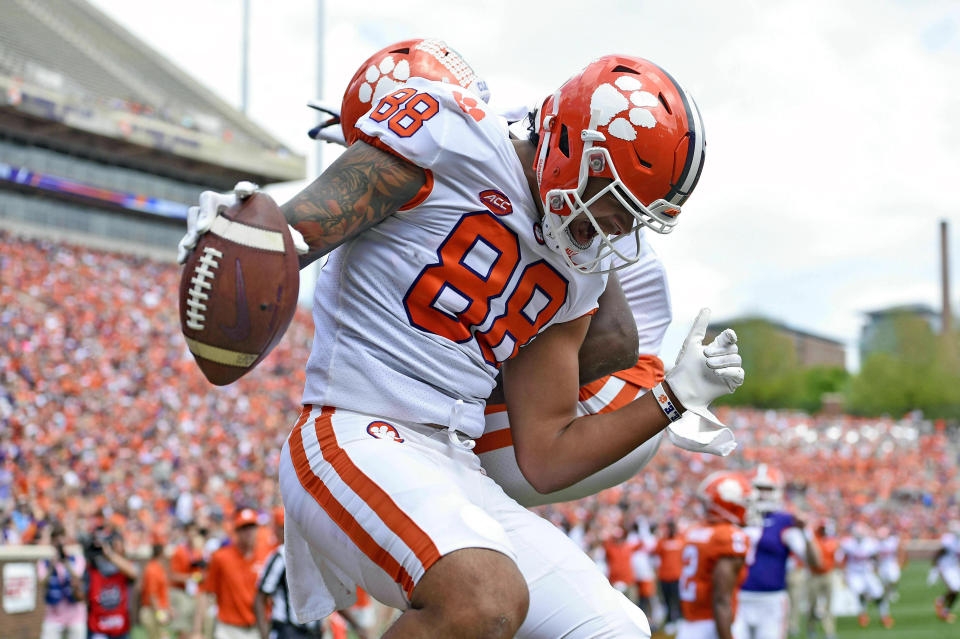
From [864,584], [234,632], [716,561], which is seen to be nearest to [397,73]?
[716,561]

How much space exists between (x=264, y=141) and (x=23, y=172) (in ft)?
41.9

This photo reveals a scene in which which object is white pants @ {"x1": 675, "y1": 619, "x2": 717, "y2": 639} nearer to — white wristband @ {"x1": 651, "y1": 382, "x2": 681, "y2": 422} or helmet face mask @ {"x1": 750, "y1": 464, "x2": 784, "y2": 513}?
helmet face mask @ {"x1": 750, "y1": 464, "x2": 784, "y2": 513}

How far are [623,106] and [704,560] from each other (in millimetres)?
6330

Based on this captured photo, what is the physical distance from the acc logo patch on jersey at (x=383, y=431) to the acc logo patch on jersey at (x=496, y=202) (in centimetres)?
64

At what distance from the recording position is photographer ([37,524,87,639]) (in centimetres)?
1054

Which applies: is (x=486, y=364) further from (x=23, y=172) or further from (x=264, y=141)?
(x=264, y=141)

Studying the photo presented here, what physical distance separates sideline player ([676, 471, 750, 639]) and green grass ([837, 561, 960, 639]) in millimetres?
7343

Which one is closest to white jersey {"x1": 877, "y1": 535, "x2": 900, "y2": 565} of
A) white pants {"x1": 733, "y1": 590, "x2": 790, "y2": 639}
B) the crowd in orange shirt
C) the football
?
the crowd in orange shirt

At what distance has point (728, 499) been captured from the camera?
340 inches

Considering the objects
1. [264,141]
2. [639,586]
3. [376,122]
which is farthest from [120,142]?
[376,122]

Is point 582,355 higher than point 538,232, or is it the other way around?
point 538,232

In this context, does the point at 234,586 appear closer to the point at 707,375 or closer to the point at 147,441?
the point at 707,375

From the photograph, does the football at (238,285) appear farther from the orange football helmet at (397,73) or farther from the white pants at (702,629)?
the white pants at (702,629)

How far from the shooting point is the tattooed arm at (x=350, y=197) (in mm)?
2369
